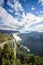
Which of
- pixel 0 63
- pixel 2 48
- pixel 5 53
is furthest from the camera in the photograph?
pixel 2 48

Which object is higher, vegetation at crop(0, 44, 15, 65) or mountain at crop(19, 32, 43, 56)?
vegetation at crop(0, 44, 15, 65)

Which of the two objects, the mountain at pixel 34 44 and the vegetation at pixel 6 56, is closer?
the vegetation at pixel 6 56

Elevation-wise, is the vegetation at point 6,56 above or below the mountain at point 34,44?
above

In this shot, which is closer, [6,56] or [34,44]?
[6,56]

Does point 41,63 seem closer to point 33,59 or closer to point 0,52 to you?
point 33,59

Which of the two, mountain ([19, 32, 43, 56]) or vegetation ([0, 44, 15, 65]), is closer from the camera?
vegetation ([0, 44, 15, 65])

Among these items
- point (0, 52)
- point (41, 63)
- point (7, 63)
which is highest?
point (0, 52)

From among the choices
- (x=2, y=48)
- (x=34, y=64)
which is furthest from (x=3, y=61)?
(x=34, y=64)

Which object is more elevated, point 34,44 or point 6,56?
point 6,56

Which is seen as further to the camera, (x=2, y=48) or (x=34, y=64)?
(x=34, y=64)

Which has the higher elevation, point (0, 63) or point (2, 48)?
point (2, 48)

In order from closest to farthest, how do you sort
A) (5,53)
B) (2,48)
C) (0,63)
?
(0,63), (5,53), (2,48)
